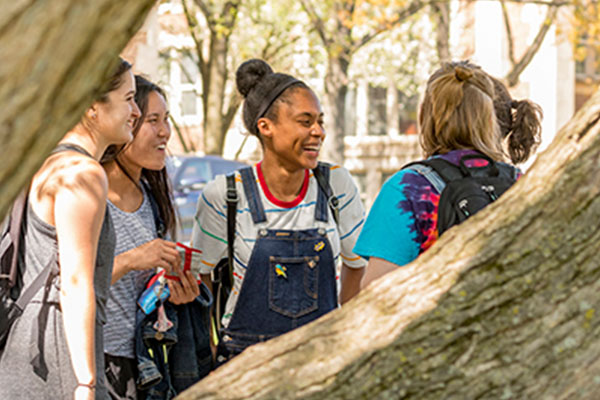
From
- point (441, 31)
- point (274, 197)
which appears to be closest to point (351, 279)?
point (274, 197)

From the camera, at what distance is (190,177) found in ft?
47.7

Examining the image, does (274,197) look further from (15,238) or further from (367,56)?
(367,56)

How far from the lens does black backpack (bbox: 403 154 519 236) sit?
2.75m

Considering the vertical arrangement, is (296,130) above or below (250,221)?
above

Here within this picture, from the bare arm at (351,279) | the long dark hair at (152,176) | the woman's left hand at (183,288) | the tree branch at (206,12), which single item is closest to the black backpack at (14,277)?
the woman's left hand at (183,288)

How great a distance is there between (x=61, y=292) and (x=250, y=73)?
186 centimetres

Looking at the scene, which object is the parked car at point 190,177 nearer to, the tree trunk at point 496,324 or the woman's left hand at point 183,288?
the woman's left hand at point 183,288

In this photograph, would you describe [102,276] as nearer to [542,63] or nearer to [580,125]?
[580,125]

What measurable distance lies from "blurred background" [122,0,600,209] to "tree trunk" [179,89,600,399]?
12.0 meters

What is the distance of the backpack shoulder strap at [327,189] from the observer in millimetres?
3818

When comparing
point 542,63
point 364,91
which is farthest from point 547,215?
point 364,91

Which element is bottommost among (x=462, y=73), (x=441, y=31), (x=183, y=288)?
(x=183, y=288)

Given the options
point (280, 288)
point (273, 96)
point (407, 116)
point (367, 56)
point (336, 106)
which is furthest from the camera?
point (407, 116)

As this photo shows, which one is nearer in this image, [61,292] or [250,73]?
[61,292]
